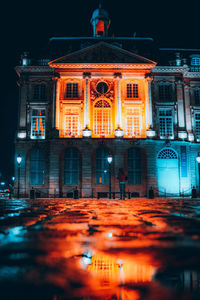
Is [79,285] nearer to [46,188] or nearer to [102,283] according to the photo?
[102,283]

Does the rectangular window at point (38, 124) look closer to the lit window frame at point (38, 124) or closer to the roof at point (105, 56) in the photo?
the lit window frame at point (38, 124)

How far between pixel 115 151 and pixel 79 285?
28.3 m

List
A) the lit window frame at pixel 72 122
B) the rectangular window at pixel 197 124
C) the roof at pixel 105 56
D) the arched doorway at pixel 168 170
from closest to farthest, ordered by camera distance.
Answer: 1. the arched doorway at pixel 168 170
2. the lit window frame at pixel 72 122
3. the roof at pixel 105 56
4. the rectangular window at pixel 197 124

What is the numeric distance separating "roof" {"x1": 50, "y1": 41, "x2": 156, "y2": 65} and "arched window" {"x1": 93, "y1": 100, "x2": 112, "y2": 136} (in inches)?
197

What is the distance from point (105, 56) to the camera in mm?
32062

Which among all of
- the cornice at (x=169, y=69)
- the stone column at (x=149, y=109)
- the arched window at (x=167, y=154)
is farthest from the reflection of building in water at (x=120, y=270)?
the cornice at (x=169, y=69)

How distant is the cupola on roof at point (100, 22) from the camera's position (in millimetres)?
40500

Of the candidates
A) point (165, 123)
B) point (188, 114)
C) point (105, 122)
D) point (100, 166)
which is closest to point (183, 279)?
point (100, 166)

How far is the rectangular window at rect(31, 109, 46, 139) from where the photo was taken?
1239 inches

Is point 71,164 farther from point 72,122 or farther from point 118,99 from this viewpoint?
point 118,99

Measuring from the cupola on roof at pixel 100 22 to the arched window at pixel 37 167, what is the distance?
68.5 ft

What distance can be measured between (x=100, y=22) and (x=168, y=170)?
24.8m

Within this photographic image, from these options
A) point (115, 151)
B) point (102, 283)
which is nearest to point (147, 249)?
point (102, 283)

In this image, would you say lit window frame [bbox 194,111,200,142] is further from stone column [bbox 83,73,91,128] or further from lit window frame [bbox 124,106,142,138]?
stone column [bbox 83,73,91,128]
